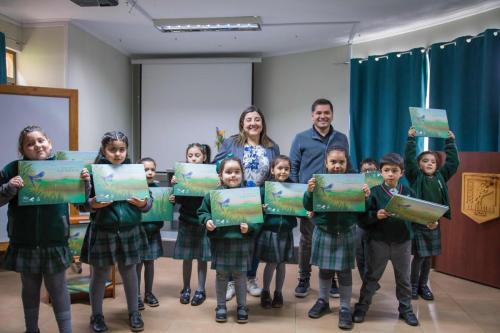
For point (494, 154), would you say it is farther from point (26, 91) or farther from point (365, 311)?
point (26, 91)

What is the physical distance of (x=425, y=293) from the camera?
3080mm

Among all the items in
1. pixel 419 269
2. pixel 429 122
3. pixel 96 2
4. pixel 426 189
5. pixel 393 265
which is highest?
pixel 96 2

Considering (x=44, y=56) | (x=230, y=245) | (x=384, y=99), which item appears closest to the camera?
(x=230, y=245)

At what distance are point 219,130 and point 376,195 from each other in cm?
386

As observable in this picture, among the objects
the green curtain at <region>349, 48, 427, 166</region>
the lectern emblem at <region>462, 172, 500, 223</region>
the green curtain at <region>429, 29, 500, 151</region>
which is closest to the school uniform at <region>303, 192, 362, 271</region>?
the lectern emblem at <region>462, 172, 500, 223</region>

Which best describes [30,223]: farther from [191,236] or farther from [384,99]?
[384,99]

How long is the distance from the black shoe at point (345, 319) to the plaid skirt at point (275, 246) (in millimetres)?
468

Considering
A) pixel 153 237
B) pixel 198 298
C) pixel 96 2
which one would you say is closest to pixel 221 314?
pixel 198 298

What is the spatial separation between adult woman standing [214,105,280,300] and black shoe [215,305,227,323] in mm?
355

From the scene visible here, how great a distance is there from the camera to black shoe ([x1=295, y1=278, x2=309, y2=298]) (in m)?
3.10

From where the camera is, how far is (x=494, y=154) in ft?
11.2

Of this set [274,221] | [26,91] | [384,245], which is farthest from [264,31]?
[384,245]

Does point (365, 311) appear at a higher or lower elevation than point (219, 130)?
lower

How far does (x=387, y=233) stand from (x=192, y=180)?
4.22 ft
